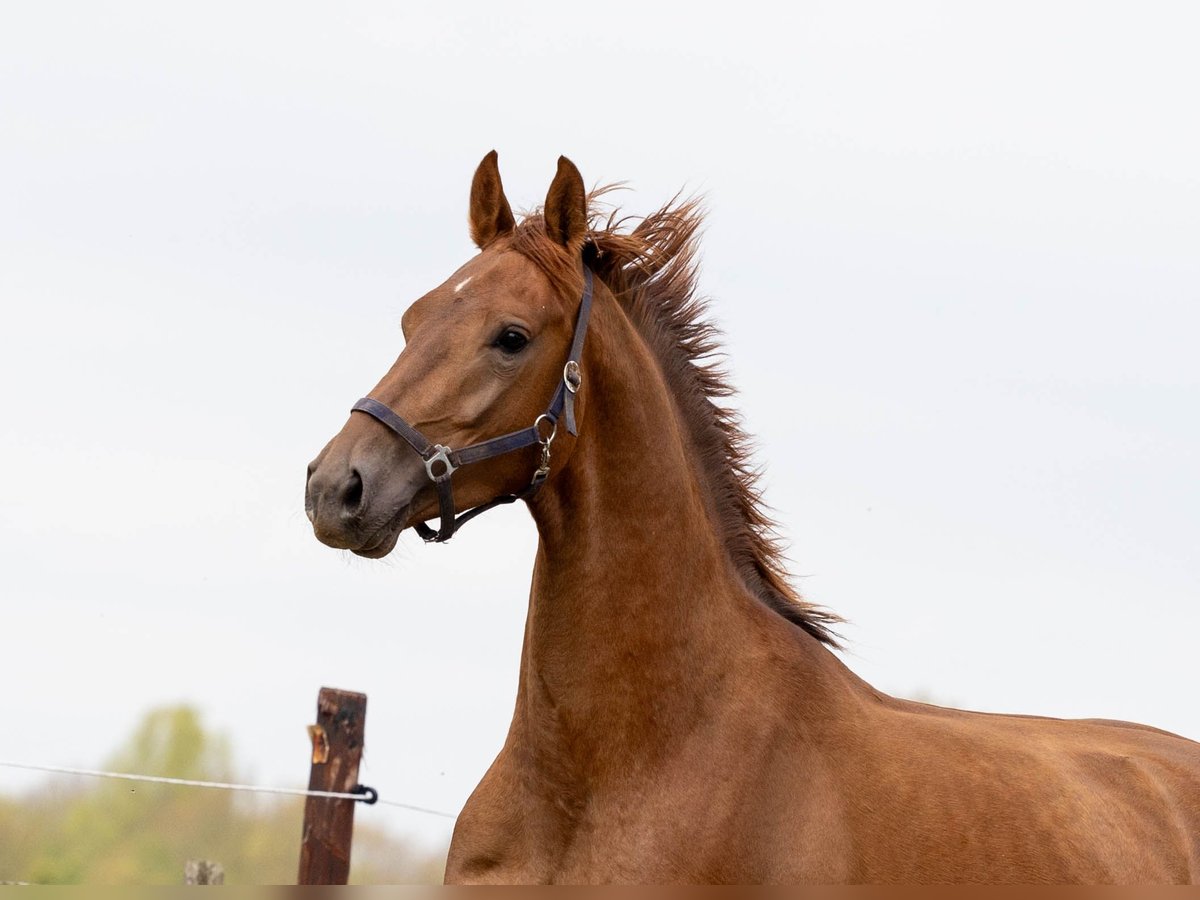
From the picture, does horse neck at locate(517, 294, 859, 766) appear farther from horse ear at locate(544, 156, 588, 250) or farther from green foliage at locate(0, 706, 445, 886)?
green foliage at locate(0, 706, 445, 886)

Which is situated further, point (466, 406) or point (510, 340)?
point (510, 340)

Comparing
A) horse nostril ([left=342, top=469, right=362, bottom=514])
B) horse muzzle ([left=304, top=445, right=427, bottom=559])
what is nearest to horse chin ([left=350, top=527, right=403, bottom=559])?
horse muzzle ([left=304, top=445, right=427, bottom=559])

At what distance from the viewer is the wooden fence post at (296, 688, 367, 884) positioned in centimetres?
716

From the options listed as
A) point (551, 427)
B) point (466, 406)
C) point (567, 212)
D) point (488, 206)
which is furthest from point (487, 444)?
point (488, 206)

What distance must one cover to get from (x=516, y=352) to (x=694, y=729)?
132 centimetres

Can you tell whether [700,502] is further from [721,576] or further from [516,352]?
[516,352]

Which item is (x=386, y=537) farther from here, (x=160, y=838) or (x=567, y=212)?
(x=160, y=838)

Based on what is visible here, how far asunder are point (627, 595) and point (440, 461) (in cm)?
80

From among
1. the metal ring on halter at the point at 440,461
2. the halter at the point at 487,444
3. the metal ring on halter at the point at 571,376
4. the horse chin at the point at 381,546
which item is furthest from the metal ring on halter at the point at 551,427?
the horse chin at the point at 381,546

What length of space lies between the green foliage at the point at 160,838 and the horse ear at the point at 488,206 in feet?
12.0

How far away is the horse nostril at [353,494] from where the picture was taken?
4.00 metres

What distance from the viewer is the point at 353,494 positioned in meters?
4.03

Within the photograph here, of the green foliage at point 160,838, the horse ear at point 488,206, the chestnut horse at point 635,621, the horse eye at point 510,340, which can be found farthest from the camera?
the green foliage at point 160,838

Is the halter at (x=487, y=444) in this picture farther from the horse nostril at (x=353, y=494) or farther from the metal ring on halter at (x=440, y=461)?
the horse nostril at (x=353, y=494)
